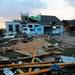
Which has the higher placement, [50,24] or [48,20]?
[48,20]

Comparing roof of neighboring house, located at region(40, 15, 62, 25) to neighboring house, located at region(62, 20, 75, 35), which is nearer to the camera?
neighboring house, located at region(62, 20, 75, 35)

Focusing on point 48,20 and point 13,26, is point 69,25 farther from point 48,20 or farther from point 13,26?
point 13,26

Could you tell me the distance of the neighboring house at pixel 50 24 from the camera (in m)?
59.6

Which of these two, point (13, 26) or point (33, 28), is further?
point (33, 28)

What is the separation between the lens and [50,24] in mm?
61844

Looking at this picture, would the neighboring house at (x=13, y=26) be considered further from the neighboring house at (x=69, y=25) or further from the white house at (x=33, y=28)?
the neighboring house at (x=69, y=25)

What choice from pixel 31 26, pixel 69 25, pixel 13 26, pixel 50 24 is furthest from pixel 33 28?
pixel 69 25

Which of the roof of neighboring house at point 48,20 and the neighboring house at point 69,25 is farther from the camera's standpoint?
the roof of neighboring house at point 48,20

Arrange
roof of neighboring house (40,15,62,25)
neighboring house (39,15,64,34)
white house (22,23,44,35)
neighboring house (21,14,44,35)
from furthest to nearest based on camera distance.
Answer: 1. roof of neighboring house (40,15,62,25)
2. neighboring house (39,15,64,34)
3. neighboring house (21,14,44,35)
4. white house (22,23,44,35)

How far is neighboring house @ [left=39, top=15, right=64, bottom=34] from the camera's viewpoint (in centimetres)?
5956

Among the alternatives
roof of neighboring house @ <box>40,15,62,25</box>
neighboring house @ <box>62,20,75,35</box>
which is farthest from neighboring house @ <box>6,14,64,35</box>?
neighboring house @ <box>62,20,75,35</box>

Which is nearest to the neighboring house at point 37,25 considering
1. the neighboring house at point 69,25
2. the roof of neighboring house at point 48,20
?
the roof of neighboring house at point 48,20

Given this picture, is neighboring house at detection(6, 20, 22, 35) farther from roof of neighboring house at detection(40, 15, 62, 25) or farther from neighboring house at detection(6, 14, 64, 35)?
roof of neighboring house at detection(40, 15, 62, 25)

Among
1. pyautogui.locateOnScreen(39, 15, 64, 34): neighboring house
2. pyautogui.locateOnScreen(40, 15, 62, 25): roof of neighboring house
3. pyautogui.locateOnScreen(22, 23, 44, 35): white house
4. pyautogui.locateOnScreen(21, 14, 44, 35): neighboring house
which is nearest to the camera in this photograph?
pyautogui.locateOnScreen(22, 23, 44, 35): white house
